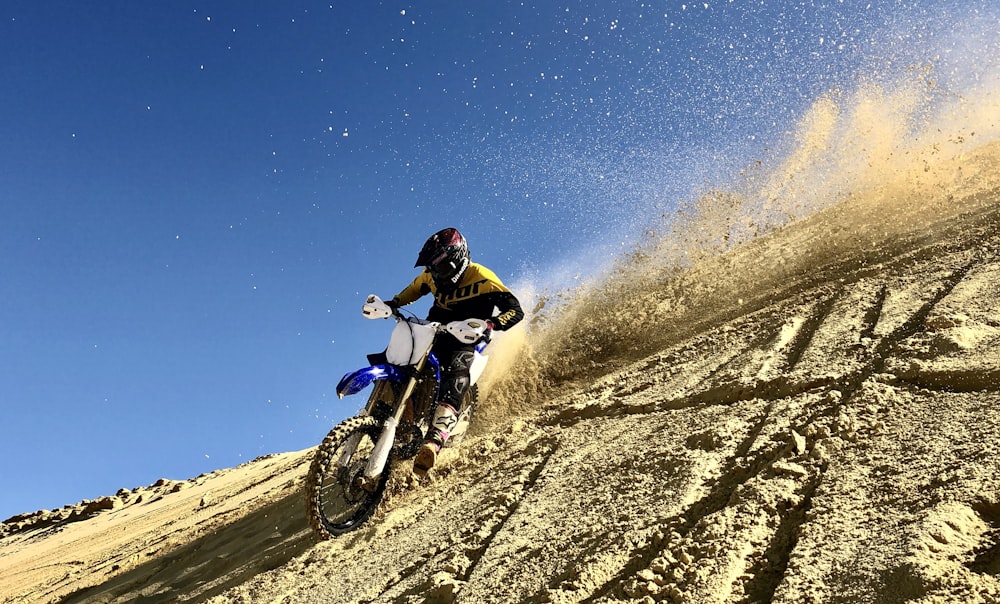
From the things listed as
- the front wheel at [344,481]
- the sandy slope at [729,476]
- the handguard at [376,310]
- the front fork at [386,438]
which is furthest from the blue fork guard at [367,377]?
the sandy slope at [729,476]

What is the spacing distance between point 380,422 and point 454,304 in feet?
4.76

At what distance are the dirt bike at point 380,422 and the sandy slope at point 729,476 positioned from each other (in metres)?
0.27

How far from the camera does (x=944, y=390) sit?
3527 mm

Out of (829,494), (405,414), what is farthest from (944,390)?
(405,414)

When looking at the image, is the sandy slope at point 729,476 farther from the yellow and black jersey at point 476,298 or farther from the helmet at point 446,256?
the helmet at point 446,256

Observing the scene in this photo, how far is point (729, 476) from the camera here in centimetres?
335

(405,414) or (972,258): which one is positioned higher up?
(405,414)

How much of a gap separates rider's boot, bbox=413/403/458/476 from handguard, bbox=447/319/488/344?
55cm

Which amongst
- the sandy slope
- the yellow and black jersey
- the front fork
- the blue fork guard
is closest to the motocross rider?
the yellow and black jersey

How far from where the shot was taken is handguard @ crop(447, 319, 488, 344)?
5.21 meters

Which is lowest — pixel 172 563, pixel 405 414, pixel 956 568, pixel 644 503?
pixel 956 568

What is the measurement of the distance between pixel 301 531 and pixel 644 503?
3.22 meters

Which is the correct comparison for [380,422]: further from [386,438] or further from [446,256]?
[446,256]

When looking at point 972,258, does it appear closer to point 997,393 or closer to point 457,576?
point 997,393
